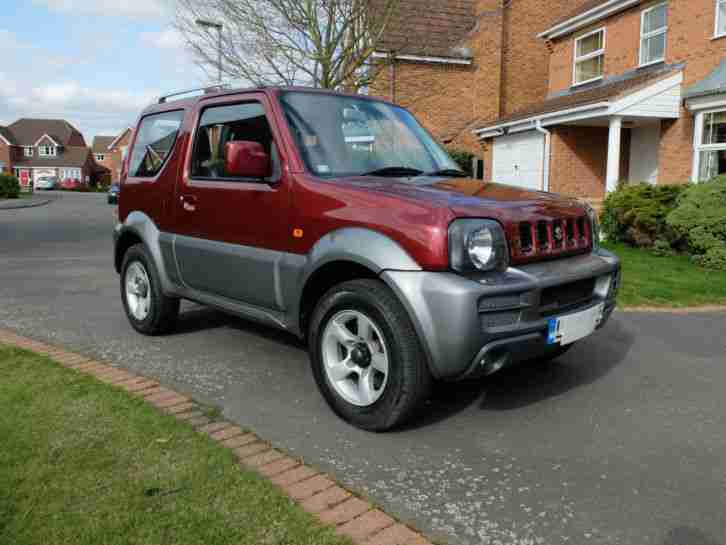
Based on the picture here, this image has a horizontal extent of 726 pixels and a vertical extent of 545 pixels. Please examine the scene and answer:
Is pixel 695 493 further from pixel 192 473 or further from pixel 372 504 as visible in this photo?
pixel 192 473

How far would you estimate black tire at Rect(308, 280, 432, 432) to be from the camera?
3236mm

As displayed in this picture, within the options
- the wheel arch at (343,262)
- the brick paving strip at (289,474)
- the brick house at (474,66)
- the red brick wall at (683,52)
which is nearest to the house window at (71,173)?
the brick house at (474,66)

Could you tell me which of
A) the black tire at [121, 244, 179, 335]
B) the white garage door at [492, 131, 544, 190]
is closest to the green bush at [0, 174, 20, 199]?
the white garage door at [492, 131, 544, 190]

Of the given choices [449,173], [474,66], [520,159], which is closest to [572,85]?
[520,159]

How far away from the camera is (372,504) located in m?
2.74

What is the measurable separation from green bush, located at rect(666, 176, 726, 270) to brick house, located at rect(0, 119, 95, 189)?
301 feet

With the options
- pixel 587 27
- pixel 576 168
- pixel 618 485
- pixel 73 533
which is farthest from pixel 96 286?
pixel 587 27

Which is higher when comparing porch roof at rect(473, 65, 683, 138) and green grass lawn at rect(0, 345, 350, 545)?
porch roof at rect(473, 65, 683, 138)

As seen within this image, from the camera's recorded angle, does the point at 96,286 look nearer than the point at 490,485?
No

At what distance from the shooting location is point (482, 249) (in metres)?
3.19

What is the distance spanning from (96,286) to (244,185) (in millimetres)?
4895

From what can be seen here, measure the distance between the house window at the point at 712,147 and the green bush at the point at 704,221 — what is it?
362 cm

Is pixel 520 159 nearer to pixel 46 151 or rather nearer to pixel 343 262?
pixel 343 262

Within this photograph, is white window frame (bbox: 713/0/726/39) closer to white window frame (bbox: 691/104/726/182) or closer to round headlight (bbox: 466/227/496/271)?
white window frame (bbox: 691/104/726/182)
